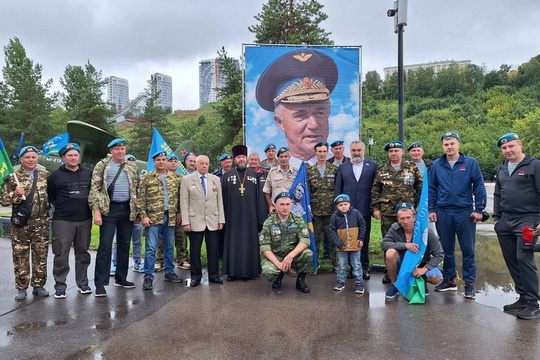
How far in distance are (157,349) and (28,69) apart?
120 ft

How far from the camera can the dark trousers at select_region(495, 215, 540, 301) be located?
4.49 metres

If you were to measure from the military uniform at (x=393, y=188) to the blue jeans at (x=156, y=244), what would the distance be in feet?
9.56

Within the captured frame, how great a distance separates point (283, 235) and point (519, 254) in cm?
267

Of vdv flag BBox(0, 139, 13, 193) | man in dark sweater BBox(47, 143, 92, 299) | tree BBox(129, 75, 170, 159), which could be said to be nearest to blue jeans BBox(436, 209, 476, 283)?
man in dark sweater BBox(47, 143, 92, 299)

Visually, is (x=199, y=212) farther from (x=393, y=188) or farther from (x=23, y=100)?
(x=23, y=100)

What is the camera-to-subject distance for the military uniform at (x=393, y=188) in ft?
18.9

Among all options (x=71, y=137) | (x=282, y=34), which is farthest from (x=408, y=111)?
(x=71, y=137)

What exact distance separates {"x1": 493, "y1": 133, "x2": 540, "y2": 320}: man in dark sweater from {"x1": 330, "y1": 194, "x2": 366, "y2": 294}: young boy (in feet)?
5.33

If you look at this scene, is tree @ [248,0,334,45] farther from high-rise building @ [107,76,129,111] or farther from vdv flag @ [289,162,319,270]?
high-rise building @ [107,76,129,111]

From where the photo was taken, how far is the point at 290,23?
2098 centimetres

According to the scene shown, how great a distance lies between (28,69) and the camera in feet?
112

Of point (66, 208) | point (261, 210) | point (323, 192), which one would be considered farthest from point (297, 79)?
point (66, 208)

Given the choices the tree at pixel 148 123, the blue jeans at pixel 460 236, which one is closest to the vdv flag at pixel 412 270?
the blue jeans at pixel 460 236

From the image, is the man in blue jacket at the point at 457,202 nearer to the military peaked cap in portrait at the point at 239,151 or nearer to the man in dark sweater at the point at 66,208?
the military peaked cap in portrait at the point at 239,151
